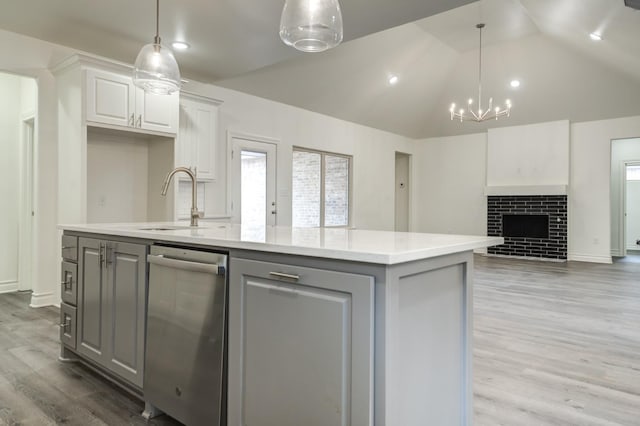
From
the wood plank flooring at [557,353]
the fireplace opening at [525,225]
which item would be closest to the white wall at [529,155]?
the fireplace opening at [525,225]

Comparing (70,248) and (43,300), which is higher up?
(70,248)

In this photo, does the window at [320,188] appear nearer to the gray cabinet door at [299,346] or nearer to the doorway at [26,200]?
the doorway at [26,200]

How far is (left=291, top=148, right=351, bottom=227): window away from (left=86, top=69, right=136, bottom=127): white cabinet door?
10.5ft

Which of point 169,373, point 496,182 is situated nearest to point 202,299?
point 169,373

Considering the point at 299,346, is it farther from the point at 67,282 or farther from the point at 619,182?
the point at 619,182

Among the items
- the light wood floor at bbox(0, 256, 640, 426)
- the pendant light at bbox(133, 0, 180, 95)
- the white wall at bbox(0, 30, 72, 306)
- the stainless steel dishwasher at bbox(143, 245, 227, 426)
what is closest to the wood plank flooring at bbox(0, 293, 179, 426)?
the light wood floor at bbox(0, 256, 640, 426)

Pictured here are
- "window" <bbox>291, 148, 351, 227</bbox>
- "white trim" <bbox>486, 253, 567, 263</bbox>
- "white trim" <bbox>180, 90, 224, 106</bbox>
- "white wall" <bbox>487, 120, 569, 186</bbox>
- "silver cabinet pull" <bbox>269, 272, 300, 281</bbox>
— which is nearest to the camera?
"silver cabinet pull" <bbox>269, 272, 300, 281</bbox>

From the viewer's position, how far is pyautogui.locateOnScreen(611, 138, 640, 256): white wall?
8.69 meters

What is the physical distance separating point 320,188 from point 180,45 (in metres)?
3.84

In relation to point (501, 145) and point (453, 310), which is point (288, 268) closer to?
point (453, 310)

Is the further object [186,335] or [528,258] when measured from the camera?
[528,258]

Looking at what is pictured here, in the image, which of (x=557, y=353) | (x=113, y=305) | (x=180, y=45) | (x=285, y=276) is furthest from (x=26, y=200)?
(x=557, y=353)

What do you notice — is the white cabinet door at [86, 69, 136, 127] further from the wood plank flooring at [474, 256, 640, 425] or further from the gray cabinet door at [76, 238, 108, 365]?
the wood plank flooring at [474, 256, 640, 425]

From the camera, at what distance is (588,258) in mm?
7871
